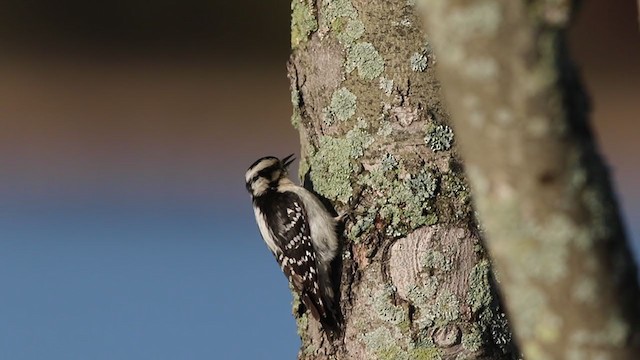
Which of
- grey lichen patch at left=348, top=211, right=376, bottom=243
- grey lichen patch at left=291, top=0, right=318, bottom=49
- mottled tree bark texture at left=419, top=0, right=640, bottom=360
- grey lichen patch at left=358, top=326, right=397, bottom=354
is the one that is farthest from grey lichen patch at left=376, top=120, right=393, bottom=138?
mottled tree bark texture at left=419, top=0, right=640, bottom=360

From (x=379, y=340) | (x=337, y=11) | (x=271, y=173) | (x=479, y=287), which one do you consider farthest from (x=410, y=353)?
(x=271, y=173)

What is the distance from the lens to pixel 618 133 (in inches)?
192

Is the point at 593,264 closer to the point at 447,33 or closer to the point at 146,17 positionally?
the point at 447,33

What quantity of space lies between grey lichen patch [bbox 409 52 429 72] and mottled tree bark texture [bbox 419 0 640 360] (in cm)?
186

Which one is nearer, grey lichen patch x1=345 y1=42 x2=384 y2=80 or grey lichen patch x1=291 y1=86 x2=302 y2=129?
grey lichen patch x1=345 y1=42 x2=384 y2=80

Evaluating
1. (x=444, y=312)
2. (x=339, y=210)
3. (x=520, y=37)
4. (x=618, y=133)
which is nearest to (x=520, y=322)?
(x=520, y=37)

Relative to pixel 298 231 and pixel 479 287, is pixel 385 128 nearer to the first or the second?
pixel 479 287

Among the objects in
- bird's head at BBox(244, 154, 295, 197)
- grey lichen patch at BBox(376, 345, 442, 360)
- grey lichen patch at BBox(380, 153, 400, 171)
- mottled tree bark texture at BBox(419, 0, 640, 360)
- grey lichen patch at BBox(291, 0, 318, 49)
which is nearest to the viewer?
mottled tree bark texture at BBox(419, 0, 640, 360)

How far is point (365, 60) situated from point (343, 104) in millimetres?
147

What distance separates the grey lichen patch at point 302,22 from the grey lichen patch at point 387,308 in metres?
0.77

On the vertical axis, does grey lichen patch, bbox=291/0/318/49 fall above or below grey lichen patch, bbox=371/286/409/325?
above

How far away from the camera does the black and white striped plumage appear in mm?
3277

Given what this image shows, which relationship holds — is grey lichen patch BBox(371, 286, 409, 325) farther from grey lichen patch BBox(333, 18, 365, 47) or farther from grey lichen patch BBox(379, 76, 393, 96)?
grey lichen patch BBox(333, 18, 365, 47)

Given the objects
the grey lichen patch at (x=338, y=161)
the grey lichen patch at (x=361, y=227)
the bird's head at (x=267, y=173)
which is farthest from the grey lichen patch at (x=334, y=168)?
the bird's head at (x=267, y=173)
